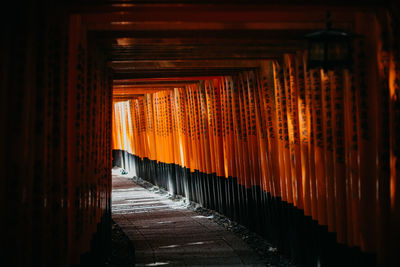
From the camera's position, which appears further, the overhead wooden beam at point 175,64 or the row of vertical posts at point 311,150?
the overhead wooden beam at point 175,64

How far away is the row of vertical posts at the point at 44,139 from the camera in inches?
179

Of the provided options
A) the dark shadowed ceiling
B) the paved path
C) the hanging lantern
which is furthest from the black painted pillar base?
the dark shadowed ceiling

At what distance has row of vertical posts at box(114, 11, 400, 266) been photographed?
555cm

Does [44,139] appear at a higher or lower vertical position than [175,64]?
lower

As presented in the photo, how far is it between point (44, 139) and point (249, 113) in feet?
20.9

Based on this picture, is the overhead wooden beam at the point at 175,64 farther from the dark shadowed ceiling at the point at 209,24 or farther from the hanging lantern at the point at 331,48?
the hanging lantern at the point at 331,48

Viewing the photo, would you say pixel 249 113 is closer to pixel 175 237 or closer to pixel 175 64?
pixel 175 64

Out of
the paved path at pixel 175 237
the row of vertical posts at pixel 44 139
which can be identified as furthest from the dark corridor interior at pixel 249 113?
the paved path at pixel 175 237

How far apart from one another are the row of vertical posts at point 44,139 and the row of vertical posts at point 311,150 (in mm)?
3350

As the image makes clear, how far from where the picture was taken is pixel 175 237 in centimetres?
1141

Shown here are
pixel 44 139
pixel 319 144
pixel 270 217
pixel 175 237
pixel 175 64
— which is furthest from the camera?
pixel 175 237

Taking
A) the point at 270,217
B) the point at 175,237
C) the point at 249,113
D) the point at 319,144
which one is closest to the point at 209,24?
the point at 319,144

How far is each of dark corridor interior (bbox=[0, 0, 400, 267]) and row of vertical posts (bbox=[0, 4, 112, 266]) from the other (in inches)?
0.6

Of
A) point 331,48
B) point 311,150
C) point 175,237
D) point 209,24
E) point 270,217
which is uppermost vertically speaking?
point 209,24
